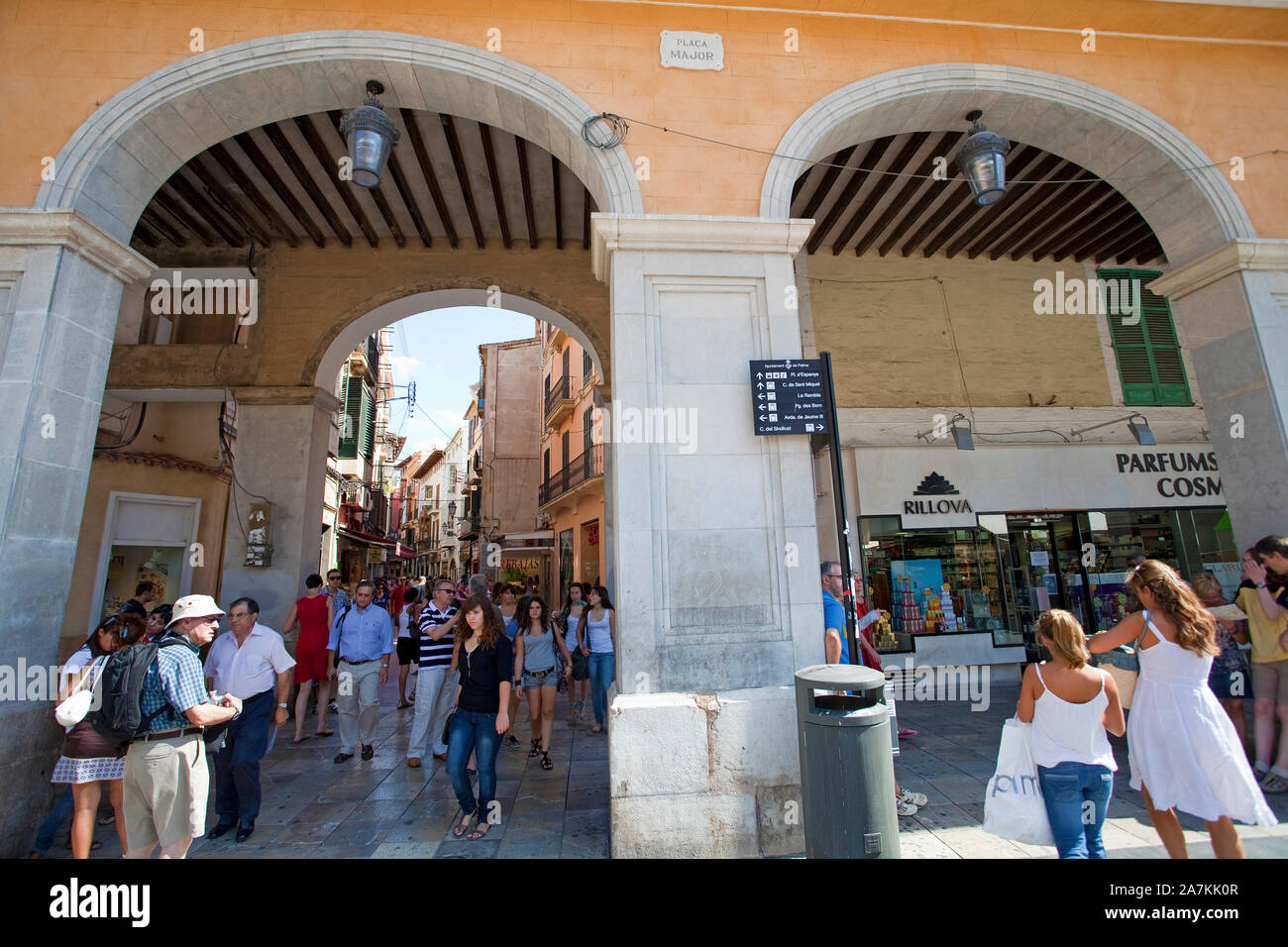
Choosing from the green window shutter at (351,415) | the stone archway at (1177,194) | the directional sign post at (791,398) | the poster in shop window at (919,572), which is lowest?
the poster in shop window at (919,572)

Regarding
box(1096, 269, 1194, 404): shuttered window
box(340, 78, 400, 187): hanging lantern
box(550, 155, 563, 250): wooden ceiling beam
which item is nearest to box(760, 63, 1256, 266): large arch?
box(340, 78, 400, 187): hanging lantern

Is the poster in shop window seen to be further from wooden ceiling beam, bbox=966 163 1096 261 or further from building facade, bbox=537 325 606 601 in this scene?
building facade, bbox=537 325 606 601

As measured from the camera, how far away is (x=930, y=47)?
206 inches

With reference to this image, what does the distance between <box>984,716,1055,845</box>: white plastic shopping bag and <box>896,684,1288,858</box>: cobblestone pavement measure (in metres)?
0.83

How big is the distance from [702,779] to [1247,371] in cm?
577

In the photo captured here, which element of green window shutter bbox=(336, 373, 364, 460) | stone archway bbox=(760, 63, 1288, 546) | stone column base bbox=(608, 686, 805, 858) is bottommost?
stone column base bbox=(608, 686, 805, 858)

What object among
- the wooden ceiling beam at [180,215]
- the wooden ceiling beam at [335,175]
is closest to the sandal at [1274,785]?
the wooden ceiling beam at [335,175]

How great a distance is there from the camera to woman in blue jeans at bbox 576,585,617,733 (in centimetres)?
643

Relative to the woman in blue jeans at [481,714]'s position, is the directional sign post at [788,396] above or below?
above

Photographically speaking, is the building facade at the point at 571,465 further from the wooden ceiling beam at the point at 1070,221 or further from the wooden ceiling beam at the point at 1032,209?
the wooden ceiling beam at the point at 1070,221

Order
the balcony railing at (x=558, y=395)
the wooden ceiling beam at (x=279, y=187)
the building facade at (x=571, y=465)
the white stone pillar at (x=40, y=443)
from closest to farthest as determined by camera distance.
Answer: the white stone pillar at (x=40, y=443), the wooden ceiling beam at (x=279, y=187), the building facade at (x=571, y=465), the balcony railing at (x=558, y=395)

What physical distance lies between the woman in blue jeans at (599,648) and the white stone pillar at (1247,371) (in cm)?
575

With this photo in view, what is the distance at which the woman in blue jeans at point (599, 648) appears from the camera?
6430mm

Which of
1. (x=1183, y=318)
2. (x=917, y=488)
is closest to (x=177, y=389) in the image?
(x=917, y=488)
